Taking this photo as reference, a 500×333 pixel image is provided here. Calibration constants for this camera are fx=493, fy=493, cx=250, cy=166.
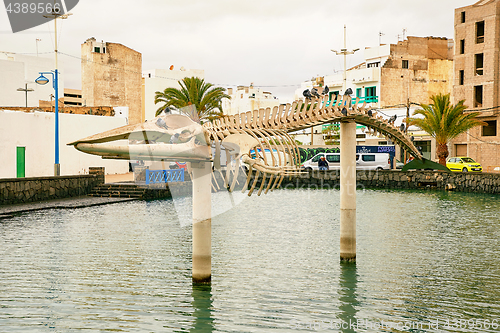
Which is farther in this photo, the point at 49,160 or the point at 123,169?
the point at 123,169

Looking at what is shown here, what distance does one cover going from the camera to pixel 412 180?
3397cm

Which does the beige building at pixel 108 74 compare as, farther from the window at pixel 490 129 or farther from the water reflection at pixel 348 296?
the water reflection at pixel 348 296

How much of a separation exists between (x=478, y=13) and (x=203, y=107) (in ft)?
94.2

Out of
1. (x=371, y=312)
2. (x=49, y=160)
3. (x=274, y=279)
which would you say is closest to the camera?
(x=371, y=312)

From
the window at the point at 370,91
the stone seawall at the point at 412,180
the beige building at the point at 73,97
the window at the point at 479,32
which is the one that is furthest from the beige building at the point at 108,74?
the beige building at the point at 73,97

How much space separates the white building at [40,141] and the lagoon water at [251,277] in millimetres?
11621

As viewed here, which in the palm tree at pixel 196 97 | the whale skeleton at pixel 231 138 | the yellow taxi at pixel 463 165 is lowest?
the yellow taxi at pixel 463 165

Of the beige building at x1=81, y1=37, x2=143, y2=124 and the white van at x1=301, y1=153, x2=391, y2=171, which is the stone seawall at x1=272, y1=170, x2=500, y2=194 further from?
the beige building at x1=81, y1=37, x2=143, y2=124

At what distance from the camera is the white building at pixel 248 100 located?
273 feet

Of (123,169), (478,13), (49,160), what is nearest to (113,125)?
(123,169)

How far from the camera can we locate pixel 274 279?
33.8 ft

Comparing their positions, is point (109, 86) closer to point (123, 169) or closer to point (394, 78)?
point (123, 169)

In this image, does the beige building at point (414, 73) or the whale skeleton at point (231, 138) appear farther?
the beige building at point (414, 73)

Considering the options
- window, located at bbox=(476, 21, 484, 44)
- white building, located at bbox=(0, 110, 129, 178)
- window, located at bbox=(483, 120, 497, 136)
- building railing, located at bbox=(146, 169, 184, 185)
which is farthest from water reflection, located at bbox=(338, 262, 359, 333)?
window, located at bbox=(476, 21, 484, 44)
